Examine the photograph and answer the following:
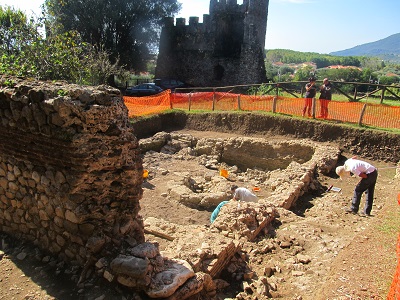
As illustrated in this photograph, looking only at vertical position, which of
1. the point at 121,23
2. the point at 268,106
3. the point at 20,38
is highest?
the point at 121,23

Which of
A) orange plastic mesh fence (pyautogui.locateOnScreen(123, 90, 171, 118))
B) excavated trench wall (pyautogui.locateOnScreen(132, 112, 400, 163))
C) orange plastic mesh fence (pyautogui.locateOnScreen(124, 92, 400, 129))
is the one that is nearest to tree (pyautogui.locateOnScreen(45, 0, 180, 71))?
orange plastic mesh fence (pyautogui.locateOnScreen(123, 90, 171, 118))

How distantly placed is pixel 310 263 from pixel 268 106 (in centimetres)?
1079

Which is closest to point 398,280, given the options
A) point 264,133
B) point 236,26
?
point 264,133

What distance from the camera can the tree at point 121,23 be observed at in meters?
25.7

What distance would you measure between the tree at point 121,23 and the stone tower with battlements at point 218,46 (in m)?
1.13

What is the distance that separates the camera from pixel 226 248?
5.64 metres

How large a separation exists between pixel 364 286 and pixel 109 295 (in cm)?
310

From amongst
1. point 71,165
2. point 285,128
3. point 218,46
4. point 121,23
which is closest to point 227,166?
point 285,128

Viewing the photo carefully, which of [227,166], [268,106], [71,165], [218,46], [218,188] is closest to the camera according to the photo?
[71,165]

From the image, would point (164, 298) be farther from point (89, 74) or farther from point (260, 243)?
point (89, 74)

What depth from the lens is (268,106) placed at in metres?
16.1

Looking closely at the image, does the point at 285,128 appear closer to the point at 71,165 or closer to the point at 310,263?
the point at 310,263

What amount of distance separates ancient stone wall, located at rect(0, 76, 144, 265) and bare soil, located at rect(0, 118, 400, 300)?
1.17ft

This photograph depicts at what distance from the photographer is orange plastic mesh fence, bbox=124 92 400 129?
13383 millimetres
